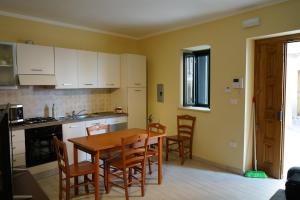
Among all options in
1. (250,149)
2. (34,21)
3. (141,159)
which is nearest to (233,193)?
(250,149)

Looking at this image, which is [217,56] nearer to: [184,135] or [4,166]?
[184,135]

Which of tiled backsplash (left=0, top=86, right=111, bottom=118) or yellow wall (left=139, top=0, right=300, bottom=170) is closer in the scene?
yellow wall (left=139, top=0, right=300, bottom=170)

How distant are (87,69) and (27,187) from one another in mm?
2870

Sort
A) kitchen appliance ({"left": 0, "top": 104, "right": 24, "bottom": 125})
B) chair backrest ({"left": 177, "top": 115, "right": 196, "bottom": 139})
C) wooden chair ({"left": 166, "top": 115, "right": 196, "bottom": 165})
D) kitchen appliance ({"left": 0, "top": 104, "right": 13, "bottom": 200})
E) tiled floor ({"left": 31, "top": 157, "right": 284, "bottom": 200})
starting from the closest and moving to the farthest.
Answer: kitchen appliance ({"left": 0, "top": 104, "right": 13, "bottom": 200}), tiled floor ({"left": 31, "top": 157, "right": 284, "bottom": 200}), kitchen appliance ({"left": 0, "top": 104, "right": 24, "bottom": 125}), wooden chair ({"left": 166, "top": 115, "right": 196, "bottom": 165}), chair backrest ({"left": 177, "top": 115, "right": 196, "bottom": 139})

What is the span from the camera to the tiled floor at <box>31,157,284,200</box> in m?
2.94

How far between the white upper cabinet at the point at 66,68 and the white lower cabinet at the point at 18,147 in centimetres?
99

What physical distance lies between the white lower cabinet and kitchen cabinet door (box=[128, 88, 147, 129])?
2.04 m

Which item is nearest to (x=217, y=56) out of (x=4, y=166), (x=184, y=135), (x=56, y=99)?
(x=184, y=135)

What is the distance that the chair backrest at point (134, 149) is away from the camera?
2721 mm

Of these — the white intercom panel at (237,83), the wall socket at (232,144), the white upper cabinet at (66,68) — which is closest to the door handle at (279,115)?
the white intercom panel at (237,83)

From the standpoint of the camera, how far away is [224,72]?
378 centimetres

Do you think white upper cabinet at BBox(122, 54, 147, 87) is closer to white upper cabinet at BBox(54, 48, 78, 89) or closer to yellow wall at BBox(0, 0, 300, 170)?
yellow wall at BBox(0, 0, 300, 170)

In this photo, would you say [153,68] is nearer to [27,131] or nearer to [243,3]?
[243,3]

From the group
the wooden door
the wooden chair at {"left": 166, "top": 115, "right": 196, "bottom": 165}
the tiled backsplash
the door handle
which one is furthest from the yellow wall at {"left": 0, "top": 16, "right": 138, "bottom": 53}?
the door handle
